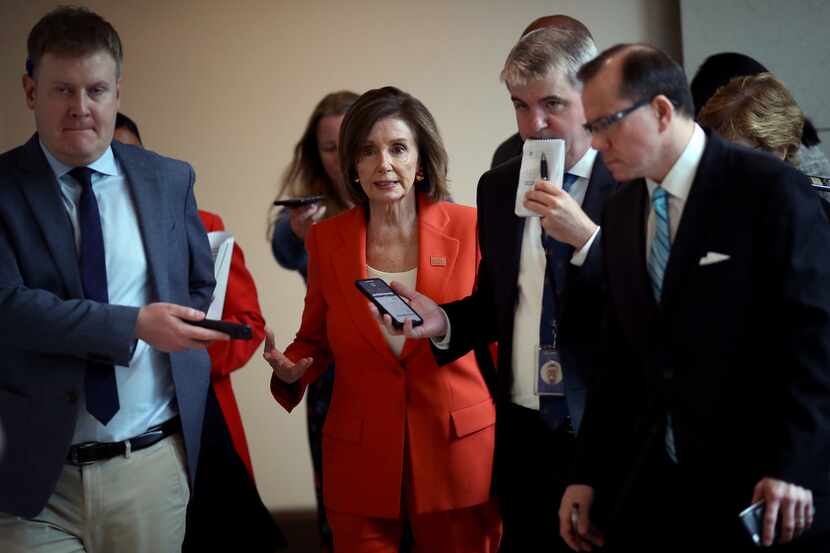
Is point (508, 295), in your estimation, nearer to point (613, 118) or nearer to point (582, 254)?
point (582, 254)

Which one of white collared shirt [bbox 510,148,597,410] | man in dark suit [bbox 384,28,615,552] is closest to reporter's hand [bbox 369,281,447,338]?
man in dark suit [bbox 384,28,615,552]

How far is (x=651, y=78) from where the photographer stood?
1.98 metres

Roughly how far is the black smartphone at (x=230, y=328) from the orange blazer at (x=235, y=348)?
1.10 metres

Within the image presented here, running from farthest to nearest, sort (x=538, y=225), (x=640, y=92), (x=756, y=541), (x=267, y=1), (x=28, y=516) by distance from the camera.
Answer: (x=267, y=1), (x=538, y=225), (x=28, y=516), (x=640, y=92), (x=756, y=541)

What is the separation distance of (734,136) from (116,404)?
6.17 ft

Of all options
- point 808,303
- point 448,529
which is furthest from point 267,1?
point 808,303

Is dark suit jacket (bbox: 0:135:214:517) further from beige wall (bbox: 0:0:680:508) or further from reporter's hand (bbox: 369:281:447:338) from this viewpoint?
beige wall (bbox: 0:0:680:508)

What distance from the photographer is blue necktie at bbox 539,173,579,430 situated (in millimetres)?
2467

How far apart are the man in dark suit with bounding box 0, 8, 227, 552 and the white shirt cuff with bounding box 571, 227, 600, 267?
906mm

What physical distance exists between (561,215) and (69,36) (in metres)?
1.33

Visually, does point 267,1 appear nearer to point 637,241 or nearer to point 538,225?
point 538,225

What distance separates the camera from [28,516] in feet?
7.78

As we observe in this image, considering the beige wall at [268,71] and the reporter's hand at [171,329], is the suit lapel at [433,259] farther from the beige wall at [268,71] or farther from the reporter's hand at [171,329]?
the beige wall at [268,71]

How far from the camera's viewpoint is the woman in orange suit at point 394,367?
2.70 m
